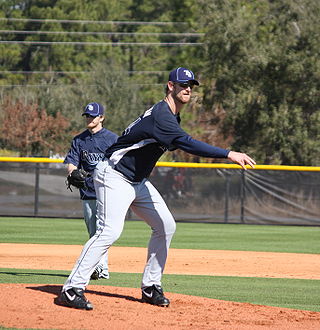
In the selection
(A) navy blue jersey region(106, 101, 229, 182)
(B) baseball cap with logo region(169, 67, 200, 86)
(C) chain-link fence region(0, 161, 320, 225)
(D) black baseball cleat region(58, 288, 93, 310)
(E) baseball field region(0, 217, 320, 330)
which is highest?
(B) baseball cap with logo region(169, 67, 200, 86)

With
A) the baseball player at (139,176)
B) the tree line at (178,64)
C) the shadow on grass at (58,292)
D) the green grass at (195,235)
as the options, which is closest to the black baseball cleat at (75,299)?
the baseball player at (139,176)

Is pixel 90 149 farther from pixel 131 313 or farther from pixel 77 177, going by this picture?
pixel 131 313

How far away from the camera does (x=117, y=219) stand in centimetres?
633

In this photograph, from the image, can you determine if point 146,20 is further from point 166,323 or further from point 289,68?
point 166,323

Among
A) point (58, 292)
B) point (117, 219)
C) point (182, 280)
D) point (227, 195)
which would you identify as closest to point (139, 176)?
point (117, 219)

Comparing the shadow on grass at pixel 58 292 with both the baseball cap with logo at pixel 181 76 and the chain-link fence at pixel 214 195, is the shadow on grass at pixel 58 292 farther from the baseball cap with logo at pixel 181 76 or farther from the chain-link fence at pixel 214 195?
the chain-link fence at pixel 214 195

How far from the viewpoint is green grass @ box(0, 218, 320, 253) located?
47.2 feet

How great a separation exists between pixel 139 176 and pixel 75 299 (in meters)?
1.13

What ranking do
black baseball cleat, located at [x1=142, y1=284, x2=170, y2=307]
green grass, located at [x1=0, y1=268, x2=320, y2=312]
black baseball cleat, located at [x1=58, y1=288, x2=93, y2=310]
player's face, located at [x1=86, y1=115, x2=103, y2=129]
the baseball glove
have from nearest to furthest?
black baseball cleat, located at [x1=58, y1=288, x2=93, y2=310] < black baseball cleat, located at [x1=142, y1=284, x2=170, y2=307] < green grass, located at [x1=0, y1=268, x2=320, y2=312] < the baseball glove < player's face, located at [x1=86, y1=115, x2=103, y2=129]

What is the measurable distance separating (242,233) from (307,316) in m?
10.9

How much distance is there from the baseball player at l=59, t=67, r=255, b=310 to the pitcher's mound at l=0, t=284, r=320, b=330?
187mm

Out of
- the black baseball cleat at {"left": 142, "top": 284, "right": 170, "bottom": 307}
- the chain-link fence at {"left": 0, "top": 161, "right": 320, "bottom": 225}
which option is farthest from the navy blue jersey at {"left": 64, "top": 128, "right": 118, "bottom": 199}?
the chain-link fence at {"left": 0, "top": 161, "right": 320, "bottom": 225}

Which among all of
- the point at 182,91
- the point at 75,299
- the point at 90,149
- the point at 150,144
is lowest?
the point at 75,299

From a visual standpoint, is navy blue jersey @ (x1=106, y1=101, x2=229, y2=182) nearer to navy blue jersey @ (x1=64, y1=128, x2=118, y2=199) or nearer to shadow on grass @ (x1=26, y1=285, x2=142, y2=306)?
shadow on grass @ (x1=26, y1=285, x2=142, y2=306)
